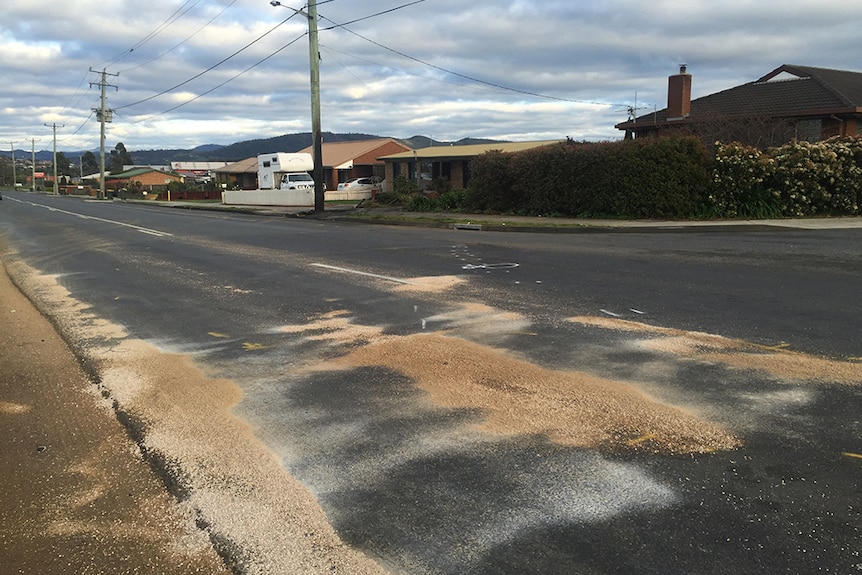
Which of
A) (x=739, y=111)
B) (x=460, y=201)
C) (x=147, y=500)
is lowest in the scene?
(x=147, y=500)

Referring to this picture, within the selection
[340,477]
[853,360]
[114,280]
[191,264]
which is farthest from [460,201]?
[340,477]

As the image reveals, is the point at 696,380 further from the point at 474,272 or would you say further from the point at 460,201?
the point at 460,201

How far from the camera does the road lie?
10.7 feet

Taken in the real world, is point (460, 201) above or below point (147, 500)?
above

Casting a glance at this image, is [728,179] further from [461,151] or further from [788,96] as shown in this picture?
[461,151]

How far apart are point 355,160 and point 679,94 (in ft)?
101

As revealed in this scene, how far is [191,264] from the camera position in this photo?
44.3ft

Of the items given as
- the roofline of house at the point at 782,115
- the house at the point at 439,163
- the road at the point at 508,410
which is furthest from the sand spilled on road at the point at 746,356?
the house at the point at 439,163

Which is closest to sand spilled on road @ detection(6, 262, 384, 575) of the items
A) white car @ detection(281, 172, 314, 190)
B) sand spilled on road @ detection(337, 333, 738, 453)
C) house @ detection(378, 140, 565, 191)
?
sand spilled on road @ detection(337, 333, 738, 453)

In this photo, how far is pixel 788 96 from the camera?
95.5ft

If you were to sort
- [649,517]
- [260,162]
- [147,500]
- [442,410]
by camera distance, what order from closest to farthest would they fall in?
1. [649,517]
2. [147,500]
3. [442,410]
4. [260,162]

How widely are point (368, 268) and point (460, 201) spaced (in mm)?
16406

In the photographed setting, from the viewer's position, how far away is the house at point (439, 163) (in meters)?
42.5

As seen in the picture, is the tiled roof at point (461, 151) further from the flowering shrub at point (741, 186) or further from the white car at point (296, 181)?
the flowering shrub at point (741, 186)
